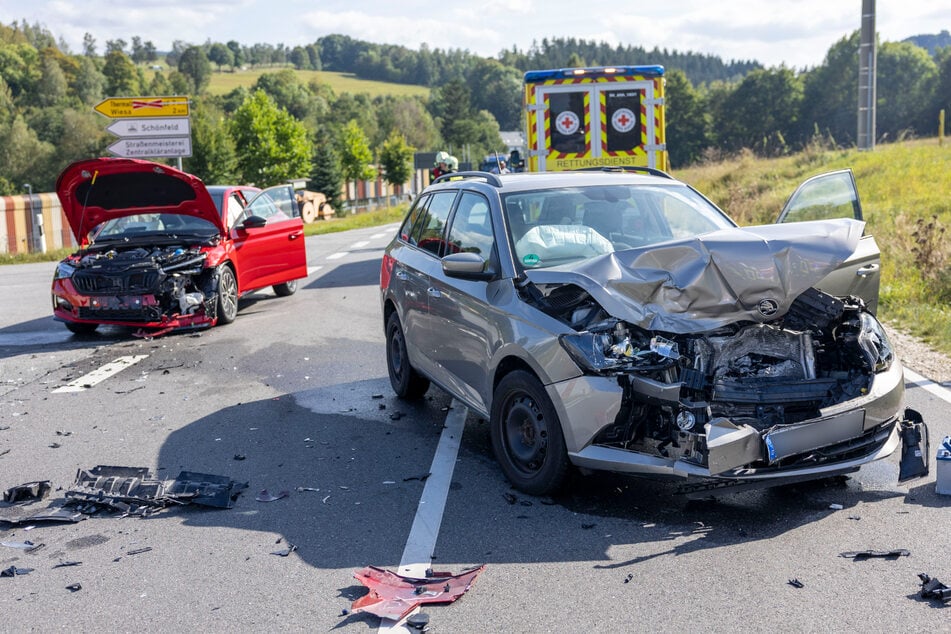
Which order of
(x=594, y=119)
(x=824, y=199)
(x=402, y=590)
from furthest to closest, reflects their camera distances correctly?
(x=594, y=119), (x=824, y=199), (x=402, y=590)

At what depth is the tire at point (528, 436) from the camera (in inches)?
194

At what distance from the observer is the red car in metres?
11.0

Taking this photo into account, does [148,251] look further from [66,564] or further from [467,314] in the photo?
[66,564]

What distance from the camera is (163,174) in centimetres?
1148

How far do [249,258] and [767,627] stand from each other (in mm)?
10221

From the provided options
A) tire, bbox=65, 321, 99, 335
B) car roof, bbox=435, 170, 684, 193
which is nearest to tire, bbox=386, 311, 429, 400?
car roof, bbox=435, 170, 684, 193

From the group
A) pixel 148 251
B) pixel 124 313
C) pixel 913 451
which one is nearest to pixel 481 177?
pixel 913 451

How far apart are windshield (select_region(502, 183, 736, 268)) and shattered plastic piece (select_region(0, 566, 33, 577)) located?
10.0ft

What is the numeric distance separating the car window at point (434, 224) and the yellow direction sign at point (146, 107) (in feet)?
49.8

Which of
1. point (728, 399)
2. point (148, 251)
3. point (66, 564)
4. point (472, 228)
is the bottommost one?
point (66, 564)

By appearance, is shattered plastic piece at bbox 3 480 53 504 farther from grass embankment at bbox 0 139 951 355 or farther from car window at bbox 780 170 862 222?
grass embankment at bbox 0 139 951 355

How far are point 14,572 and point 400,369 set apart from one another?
3686mm

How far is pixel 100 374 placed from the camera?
9.28 m

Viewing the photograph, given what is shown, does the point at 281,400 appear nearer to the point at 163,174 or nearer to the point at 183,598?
the point at 183,598
